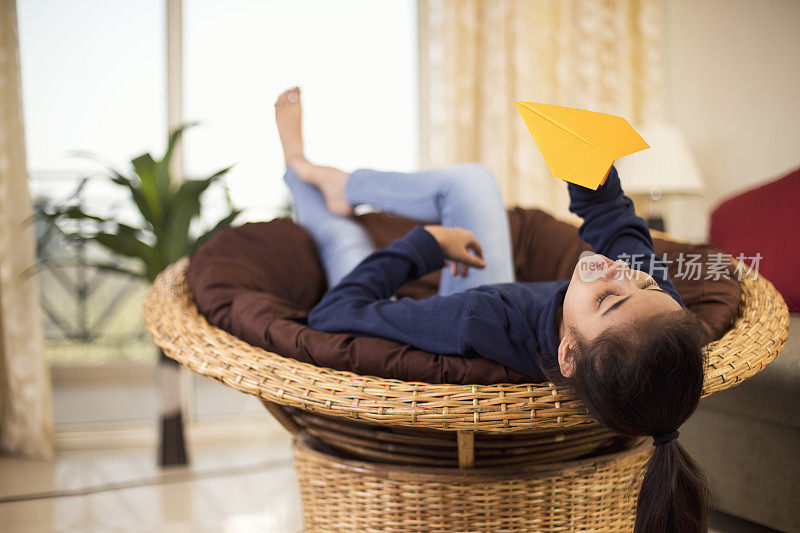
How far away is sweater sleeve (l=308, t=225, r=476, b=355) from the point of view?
0.93 metres

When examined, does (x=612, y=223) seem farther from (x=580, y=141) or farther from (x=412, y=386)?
(x=412, y=386)

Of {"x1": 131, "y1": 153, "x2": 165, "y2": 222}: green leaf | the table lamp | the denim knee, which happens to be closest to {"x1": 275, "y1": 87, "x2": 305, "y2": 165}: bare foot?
the denim knee

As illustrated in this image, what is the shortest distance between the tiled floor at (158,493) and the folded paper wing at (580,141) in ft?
3.09

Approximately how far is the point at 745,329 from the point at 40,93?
2.28m

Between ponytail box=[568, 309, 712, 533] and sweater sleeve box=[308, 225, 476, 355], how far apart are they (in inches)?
8.3

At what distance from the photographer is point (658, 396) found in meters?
0.73

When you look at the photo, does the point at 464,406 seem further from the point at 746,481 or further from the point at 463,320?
the point at 746,481

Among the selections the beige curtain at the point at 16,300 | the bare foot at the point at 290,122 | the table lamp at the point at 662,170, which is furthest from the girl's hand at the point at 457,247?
the beige curtain at the point at 16,300

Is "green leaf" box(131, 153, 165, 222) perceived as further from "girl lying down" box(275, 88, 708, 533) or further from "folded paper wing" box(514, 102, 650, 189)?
"folded paper wing" box(514, 102, 650, 189)

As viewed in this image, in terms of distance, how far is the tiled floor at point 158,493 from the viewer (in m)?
1.46

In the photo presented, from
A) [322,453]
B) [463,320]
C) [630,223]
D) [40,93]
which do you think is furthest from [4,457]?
[630,223]

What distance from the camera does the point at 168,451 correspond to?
6.27ft

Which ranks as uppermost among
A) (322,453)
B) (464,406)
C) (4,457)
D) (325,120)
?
(325,120)

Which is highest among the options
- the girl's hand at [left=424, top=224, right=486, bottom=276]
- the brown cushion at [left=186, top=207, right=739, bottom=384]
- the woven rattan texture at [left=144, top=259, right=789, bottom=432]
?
the girl's hand at [left=424, top=224, right=486, bottom=276]
